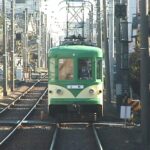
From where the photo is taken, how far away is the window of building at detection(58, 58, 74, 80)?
19.0 metres

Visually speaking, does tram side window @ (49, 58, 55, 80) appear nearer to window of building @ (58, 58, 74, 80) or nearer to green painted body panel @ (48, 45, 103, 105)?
green painted body panel @ (48, 45, 103, 105)

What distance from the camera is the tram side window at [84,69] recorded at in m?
19.0

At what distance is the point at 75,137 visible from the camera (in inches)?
660

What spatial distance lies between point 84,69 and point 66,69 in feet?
2.01

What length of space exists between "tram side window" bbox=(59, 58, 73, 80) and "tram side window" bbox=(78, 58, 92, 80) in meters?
0.30

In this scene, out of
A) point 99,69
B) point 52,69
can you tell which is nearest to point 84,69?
point 99,69

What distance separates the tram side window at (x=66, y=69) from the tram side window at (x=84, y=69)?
30 cm

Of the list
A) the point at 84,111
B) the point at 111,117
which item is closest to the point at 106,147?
the point at 84,111

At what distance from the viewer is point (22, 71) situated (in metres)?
48.9

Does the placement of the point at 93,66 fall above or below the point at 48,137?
above

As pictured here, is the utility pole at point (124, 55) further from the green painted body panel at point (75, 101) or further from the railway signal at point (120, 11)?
the green painted body panel at point (75, 101)

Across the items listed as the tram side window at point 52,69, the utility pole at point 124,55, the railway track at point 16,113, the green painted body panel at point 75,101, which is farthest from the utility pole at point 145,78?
the utility pole at point 124,55

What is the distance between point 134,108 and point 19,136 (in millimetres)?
4997

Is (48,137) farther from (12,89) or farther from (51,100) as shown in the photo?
(12,89)
